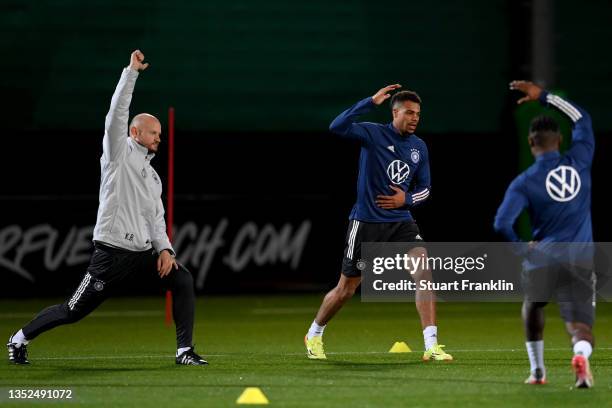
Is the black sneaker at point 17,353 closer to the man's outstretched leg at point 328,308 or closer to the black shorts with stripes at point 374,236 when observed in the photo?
the man's outstretched leg at point 328,308

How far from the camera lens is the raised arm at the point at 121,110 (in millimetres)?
9281

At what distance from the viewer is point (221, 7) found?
18.9 metres

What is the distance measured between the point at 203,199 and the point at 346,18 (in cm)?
379

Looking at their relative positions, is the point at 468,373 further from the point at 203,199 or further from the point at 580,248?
the point at 203,199

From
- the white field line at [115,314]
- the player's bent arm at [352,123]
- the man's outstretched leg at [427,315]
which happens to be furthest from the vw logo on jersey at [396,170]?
the white field line at [115,314]

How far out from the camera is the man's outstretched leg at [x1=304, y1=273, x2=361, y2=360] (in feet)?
34.1

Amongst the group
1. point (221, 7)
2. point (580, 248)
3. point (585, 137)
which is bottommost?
point (580, 248)

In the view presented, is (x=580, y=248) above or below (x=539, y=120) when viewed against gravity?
below

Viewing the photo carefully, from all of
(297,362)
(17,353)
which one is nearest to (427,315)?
(297,362)

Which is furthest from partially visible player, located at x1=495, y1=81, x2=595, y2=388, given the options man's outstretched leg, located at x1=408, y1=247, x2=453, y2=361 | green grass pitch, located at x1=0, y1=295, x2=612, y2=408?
man's outstretched leg, located at x1=408, y1=247, x2=453, y2=361

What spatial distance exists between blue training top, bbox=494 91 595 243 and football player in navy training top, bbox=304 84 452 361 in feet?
7.46

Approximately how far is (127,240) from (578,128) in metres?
3.48

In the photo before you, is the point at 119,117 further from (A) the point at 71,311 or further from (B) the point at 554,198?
(B) the point at 554,198

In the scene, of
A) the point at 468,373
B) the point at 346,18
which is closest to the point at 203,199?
the point at 346,18
